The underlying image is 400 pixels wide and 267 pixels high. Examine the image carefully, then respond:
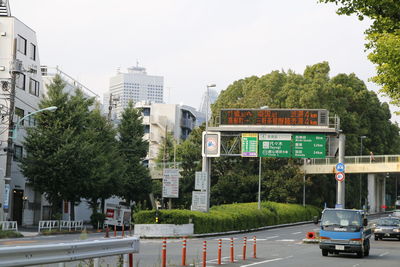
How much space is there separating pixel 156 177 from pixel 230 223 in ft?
113

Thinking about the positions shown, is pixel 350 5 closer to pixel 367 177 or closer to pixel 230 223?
pixel 230 223

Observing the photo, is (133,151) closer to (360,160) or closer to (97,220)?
(97,220)

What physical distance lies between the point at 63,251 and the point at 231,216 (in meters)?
35.9

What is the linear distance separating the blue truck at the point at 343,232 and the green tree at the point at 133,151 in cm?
3608

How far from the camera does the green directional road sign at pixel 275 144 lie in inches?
1831

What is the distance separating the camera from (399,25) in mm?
18328

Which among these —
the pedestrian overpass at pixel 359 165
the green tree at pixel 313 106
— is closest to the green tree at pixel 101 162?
the green tree at pixel 313 106

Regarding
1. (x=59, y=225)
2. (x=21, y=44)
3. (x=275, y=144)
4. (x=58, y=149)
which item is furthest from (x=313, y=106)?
(x=59, y=225)

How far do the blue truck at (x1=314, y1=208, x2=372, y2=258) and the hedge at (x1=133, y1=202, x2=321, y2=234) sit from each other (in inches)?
590

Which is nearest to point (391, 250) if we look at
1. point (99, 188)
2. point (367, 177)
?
point (99, 188)

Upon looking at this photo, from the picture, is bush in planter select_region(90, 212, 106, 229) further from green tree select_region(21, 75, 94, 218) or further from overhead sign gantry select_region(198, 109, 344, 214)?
overhead sign gantry select_region(198, 109, 344, 214)

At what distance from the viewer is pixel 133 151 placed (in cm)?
6059

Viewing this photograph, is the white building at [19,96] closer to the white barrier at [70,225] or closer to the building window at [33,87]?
the building window at [33,87]

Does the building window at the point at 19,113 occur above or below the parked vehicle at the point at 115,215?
above
